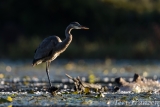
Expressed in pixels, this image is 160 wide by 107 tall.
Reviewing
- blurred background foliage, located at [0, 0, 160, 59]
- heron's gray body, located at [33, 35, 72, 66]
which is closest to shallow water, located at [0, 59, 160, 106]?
heron's gray body, located at [33, 35, 72, 66]

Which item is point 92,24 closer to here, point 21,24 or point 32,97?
point 21,24

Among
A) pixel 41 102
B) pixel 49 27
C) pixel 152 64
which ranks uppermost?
pixel 49 27

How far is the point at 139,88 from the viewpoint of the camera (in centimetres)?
1559

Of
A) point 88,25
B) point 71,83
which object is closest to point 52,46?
point 71,83

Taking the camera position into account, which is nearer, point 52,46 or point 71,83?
point 52,46

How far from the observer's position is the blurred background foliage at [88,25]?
99.5 ft

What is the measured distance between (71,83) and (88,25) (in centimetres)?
1755

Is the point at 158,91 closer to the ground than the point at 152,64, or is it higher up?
closer to the ground

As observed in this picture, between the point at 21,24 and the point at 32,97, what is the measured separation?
76.7ft

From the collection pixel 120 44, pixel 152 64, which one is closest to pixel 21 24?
pixel 120 44

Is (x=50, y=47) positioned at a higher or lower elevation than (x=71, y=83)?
higher

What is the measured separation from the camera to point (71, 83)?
1884cm

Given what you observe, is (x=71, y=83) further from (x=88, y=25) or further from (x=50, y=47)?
(x=88, y=25)

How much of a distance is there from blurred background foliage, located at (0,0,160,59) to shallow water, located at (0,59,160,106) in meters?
1.23
